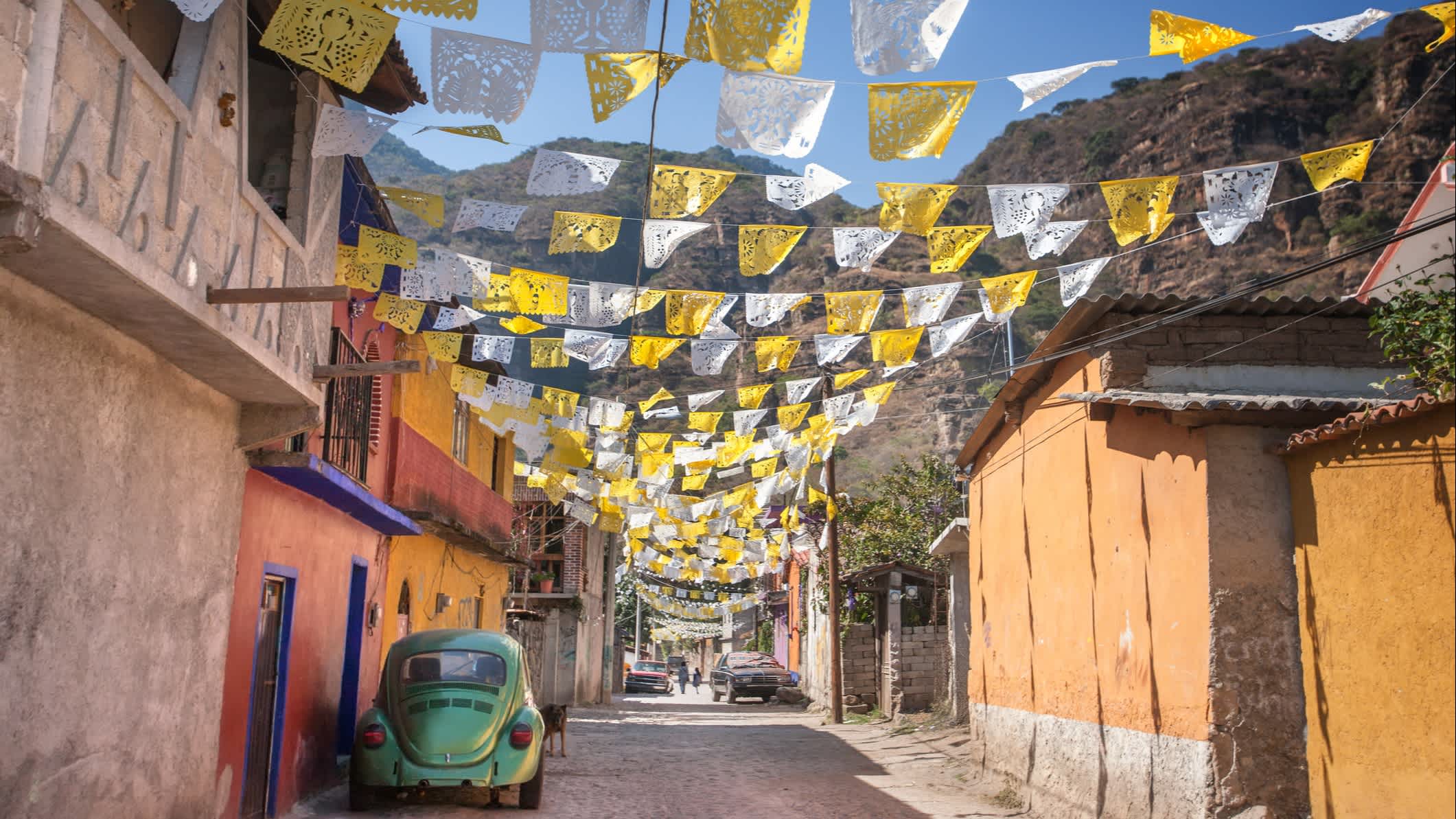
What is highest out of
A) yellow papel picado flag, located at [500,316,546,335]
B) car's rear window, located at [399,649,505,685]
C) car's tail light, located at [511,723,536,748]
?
yellow papel picado flag, located at [500,316,546,335]

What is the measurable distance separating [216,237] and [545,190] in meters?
2.21

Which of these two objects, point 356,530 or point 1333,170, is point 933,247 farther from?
point 356,530

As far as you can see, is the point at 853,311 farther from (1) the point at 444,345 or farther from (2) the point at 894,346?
(1) the point at 444,345

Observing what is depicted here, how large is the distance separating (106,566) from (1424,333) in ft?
25.0

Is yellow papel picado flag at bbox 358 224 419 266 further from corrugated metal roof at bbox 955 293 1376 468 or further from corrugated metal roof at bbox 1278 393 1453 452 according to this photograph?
corrugated metal roof at bbox 1278 393 1453 452

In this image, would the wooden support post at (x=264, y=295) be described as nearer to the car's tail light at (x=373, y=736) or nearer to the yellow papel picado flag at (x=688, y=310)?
the car's tail light at (x=373, y=736)

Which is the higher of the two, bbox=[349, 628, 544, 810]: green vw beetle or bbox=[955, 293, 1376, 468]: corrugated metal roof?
bbox=[955, 293, 1376, 468]: corrugated metal roof

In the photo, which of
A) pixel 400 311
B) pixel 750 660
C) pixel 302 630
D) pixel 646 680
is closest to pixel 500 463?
pixel 400 311

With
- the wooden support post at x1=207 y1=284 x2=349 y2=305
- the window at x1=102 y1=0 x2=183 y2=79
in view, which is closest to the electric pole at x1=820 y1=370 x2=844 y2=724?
the window at x1=102 y1=0 x2=183 y2=79

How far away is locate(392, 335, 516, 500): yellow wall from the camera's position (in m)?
15.4

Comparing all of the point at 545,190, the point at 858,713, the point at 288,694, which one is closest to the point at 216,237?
the point at 545,190

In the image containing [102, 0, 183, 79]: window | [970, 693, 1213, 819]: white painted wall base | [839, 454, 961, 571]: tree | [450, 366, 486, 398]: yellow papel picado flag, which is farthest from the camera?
[839, 454, 961, 571]: tree

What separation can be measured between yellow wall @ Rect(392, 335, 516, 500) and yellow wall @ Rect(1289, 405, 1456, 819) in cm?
1122

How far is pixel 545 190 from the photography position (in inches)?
313
